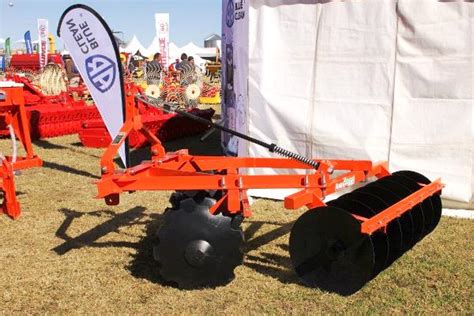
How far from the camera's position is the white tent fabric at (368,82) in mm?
5523

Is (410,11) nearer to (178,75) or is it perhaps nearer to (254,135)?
(254,135)

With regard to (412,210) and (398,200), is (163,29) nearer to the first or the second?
(412,210)

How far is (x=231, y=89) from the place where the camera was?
7910 mm

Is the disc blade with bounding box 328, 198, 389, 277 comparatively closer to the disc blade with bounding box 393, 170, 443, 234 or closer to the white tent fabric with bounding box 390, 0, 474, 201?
the disc blade with bounding box 393, 170, 443, 234

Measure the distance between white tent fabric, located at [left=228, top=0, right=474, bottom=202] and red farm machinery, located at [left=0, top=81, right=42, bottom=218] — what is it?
268 cm

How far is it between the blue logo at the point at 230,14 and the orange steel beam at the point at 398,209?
13.7 feet

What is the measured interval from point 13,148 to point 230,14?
12.2 ft

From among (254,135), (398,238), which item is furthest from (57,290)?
(254,135)

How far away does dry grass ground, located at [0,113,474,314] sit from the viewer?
3.68m

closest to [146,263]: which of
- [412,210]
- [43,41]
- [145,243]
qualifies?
[145,243]

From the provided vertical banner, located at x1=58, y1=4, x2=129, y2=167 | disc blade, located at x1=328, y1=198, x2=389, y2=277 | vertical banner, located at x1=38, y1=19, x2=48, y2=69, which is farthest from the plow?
vertical banner, located at x1=38, y1=19, x2=48, y2=69

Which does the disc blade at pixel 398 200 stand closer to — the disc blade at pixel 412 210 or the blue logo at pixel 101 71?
the disc blade at pixel 412 210

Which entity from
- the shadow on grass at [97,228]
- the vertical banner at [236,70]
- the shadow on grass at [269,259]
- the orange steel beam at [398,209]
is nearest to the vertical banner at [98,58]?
the shadow on grass at [97,228]

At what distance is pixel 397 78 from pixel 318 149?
1212 mm
